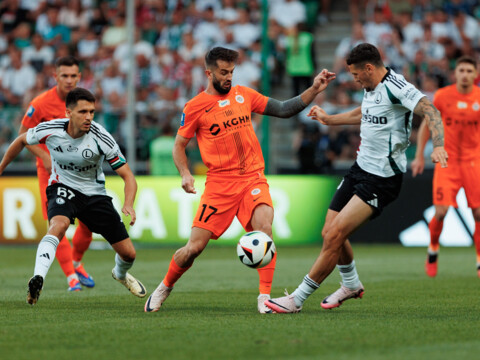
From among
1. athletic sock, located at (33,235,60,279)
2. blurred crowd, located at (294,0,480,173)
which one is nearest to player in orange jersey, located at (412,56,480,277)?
blurred crowd, located at (294,0,480,173)

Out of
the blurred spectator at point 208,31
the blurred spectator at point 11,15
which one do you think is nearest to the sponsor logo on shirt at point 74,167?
the blurred spectator at point 208,31

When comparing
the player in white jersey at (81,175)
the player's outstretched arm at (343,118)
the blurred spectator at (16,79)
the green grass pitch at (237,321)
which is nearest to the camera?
the green grass pitch at (237,321)

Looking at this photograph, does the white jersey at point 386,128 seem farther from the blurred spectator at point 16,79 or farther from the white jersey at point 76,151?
the blurred spectator at point 16,79

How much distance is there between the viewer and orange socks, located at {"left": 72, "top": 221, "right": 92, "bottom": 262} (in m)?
10.5

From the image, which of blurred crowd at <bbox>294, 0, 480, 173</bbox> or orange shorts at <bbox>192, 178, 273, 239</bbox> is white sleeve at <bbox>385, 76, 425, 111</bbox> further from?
blurred crowd at <bbox>294, 0, 480, 173</bbox>

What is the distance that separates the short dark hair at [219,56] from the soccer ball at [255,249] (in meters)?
1.54

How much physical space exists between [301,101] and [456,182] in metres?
4.20

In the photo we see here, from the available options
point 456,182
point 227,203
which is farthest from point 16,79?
point 227,203

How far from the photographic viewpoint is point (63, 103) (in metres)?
10.6

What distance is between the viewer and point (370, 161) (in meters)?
8.11

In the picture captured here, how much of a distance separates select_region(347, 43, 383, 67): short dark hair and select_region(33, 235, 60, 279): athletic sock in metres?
3.12

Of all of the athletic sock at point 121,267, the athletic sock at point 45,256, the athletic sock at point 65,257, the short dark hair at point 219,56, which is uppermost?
the short dark hair at point 219,56

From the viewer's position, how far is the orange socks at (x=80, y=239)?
415 inches

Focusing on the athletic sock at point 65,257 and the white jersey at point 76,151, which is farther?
the athletic sock at point 65,257
